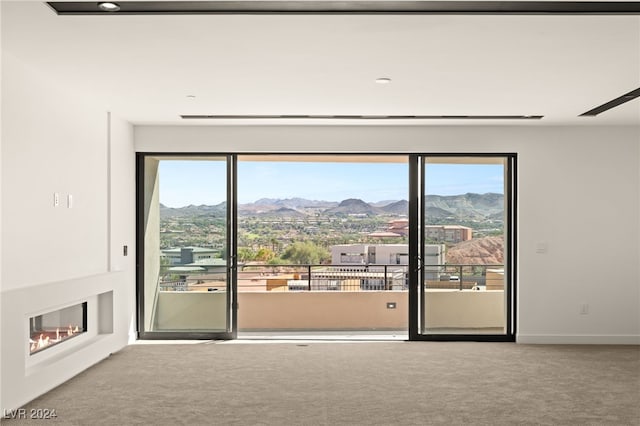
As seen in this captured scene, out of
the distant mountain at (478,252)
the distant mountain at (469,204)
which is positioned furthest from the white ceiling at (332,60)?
the distant mountain at (478,252)

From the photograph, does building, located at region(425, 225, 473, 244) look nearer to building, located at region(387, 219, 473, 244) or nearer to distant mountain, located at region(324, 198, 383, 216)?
building, located at region(387, 219, 473, 244)

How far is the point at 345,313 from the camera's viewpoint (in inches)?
341

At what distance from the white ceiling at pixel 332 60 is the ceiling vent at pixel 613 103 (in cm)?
11

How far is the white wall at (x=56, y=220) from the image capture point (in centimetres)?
427

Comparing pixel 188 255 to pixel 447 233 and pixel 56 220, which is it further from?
pixel 447 233

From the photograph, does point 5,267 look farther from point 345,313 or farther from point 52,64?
point 345,313

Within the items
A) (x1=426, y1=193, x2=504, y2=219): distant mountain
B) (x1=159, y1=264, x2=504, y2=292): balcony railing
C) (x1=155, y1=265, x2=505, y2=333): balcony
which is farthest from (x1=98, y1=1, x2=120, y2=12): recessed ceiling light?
(x1=159, y1=264, x2=504, y2=292): balcony railing

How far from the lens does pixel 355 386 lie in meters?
5.08

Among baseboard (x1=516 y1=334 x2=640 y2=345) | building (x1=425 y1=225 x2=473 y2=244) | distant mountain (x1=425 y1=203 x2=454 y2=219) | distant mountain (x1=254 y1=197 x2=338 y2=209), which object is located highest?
distant mountain (x1=254 y1=197 x2=338 y2=209)

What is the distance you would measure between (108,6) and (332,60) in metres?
1.60

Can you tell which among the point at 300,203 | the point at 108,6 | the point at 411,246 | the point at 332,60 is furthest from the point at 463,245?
the point at 108,6

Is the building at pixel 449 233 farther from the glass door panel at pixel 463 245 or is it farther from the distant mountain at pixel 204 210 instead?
the distant mountain at pixel 204 210

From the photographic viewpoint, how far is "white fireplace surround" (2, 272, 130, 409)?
13.8ft

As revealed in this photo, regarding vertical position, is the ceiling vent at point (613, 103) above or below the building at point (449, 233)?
above
